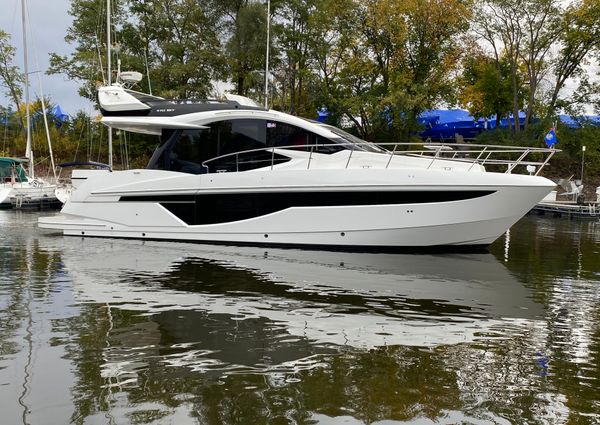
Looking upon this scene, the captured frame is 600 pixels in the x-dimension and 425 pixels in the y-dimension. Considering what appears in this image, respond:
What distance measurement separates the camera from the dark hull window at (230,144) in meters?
12.7

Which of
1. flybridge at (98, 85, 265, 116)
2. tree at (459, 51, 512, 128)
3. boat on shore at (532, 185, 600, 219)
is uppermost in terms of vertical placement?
tree at (459, 51, 512, 128)

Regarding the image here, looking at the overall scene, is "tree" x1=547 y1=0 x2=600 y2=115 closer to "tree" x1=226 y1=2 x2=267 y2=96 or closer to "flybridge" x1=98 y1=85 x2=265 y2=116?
"tree" x1=226 y1=2 x2=267 y2=96

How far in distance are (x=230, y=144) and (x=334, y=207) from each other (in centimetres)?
315

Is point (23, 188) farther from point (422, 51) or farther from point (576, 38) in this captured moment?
point (576, 38)

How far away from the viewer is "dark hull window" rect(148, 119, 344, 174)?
12719 millimetres

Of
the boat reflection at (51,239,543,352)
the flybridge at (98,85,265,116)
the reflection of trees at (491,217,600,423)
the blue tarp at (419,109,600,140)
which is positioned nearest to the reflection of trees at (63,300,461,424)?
the boat reflection at (51,239,543,352)

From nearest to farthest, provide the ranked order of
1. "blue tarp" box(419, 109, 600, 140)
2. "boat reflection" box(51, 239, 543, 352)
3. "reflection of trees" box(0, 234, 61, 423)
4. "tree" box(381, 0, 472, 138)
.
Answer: "reflection of trees" box(0, 234, 61, 423)
"boat reflection" box(51, 239, 543, 352)
"tree" box(381, 0, 472, 138)
"blue tarp" box(419, 109, 600, 140)

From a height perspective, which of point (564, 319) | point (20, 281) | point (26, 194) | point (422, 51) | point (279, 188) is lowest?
point (564, 319)

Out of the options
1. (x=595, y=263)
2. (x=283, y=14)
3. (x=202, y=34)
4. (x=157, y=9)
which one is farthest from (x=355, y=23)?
(x=595, y=263)

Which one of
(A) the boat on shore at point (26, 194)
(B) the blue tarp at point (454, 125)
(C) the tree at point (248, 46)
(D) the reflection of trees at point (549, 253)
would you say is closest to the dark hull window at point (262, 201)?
(D) the reflection of trees at point (549, 253)

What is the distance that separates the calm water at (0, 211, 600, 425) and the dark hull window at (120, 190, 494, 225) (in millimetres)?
1442

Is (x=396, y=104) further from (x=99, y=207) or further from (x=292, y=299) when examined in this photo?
(x=292, y=299)

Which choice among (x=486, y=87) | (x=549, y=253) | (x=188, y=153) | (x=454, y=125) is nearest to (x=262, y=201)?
(x=188, y=153)

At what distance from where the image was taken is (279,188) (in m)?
11.9
